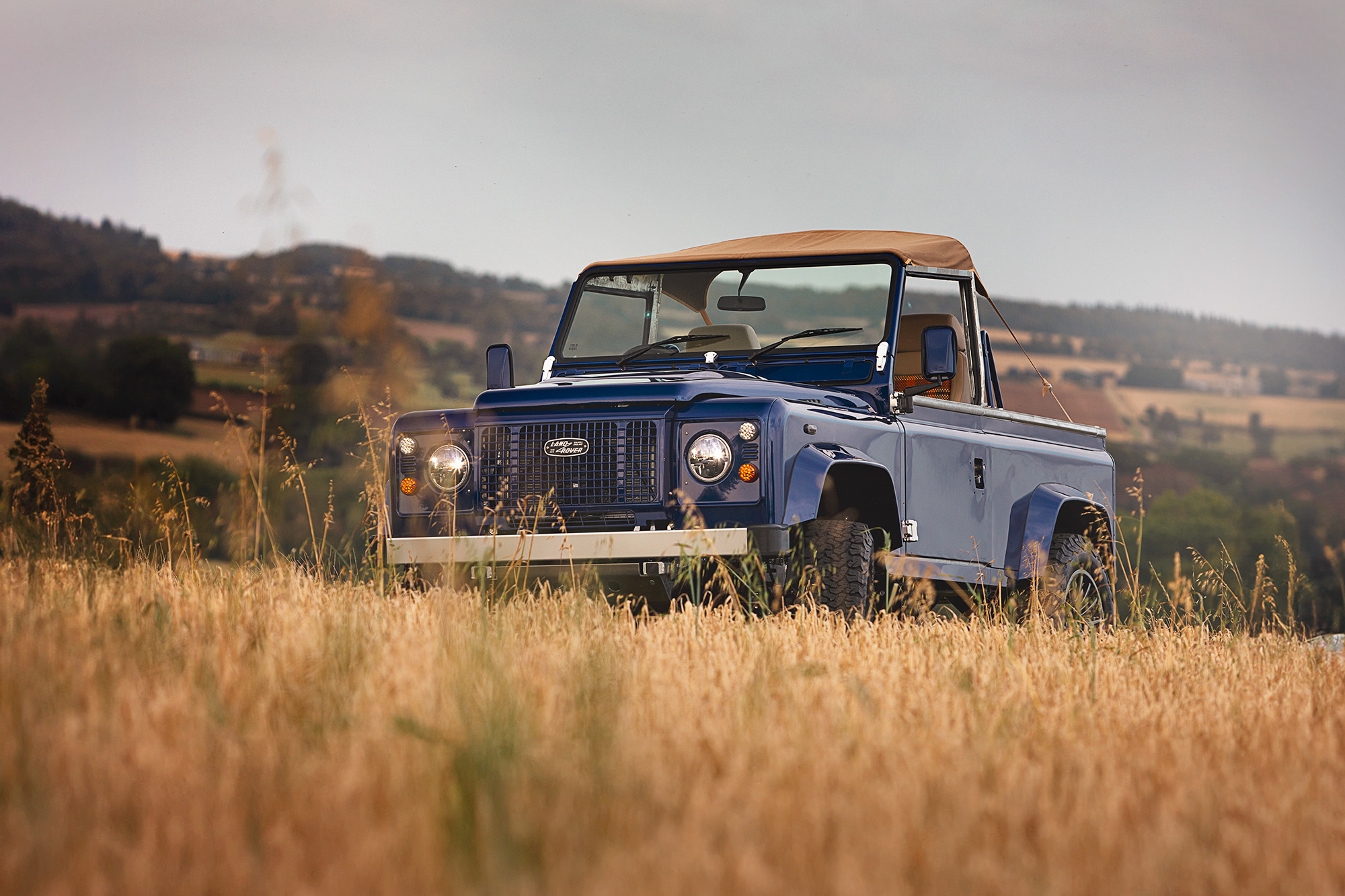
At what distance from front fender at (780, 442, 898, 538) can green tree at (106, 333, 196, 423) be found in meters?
55.5

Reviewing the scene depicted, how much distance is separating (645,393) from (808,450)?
783mm

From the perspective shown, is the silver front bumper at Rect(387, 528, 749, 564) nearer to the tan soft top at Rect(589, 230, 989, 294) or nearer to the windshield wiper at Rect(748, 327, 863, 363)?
the windshield wiper at Rect(748, 327, 863, 363)

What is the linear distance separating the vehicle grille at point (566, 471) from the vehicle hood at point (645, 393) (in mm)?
103

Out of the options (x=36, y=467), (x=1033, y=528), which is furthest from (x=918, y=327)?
(x=36, y=467)

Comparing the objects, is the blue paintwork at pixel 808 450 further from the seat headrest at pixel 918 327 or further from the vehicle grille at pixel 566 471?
the seat headrest at pixel 918 327

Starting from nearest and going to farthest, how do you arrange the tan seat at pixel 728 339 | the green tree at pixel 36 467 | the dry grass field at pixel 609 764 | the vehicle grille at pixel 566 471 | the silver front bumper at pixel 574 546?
the dry grass field at pixel 609 764
the silver front bumper at pixel 574 546
the vehicle grille at pixel 566 471
the green tree at pixel 36 467
the tan seat at pixel 728 339

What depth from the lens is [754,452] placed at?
5656mm

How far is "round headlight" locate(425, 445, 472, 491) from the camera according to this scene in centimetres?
607

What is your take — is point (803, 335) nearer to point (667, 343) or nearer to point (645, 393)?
point (667, 343)

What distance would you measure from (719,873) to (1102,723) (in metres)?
2.10

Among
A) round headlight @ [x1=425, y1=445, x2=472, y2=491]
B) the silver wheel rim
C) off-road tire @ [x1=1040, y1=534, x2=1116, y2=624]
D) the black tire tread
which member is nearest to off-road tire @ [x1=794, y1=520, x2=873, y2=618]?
the black tire tread

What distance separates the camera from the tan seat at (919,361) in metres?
7.67

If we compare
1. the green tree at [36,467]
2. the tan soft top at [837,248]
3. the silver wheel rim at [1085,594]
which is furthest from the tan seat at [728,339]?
the green tree at [36,467]

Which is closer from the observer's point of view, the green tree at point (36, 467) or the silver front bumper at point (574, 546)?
the silver front bumper at point (574, 546)
